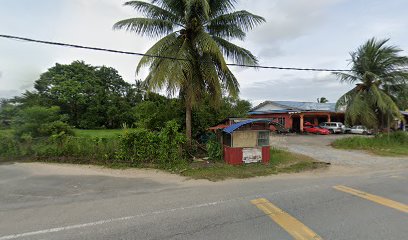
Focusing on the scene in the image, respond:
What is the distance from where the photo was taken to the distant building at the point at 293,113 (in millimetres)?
29578

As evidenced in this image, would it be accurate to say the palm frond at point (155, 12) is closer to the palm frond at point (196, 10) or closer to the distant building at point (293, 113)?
the palm frond at point (196, 10)

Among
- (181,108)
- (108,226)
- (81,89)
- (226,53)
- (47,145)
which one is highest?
(81,89)

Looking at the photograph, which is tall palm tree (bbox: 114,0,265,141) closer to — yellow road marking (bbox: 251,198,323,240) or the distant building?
yellow road marking (bbox: 251,198,323,240)

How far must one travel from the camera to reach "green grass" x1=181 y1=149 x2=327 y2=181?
26.0ft

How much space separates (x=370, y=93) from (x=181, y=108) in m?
13.8

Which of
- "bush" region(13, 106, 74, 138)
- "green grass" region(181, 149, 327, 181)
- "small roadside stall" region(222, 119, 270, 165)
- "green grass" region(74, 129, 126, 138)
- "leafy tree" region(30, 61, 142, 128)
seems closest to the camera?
"green grass" region(181, 149, 327, 181)

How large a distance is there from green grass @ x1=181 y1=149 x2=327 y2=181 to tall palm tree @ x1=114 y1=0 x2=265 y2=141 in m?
2.62

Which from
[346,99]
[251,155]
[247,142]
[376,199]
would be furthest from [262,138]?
[346,99]

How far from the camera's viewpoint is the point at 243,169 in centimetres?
884

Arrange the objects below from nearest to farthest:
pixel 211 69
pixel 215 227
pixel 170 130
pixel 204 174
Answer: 1. pixel 215 227
2. pixel 204 174
3. pixel 170 130
4. pixel 211 69

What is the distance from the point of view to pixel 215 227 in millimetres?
3934

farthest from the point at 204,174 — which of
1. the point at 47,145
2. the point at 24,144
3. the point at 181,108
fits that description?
the point at 24,144

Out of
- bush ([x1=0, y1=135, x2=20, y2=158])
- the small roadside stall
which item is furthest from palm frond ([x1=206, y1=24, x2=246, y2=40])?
bush ([x1=0, y1=135, x2=20, y2=158])

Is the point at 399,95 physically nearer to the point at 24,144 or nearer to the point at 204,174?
the point at 204,174
